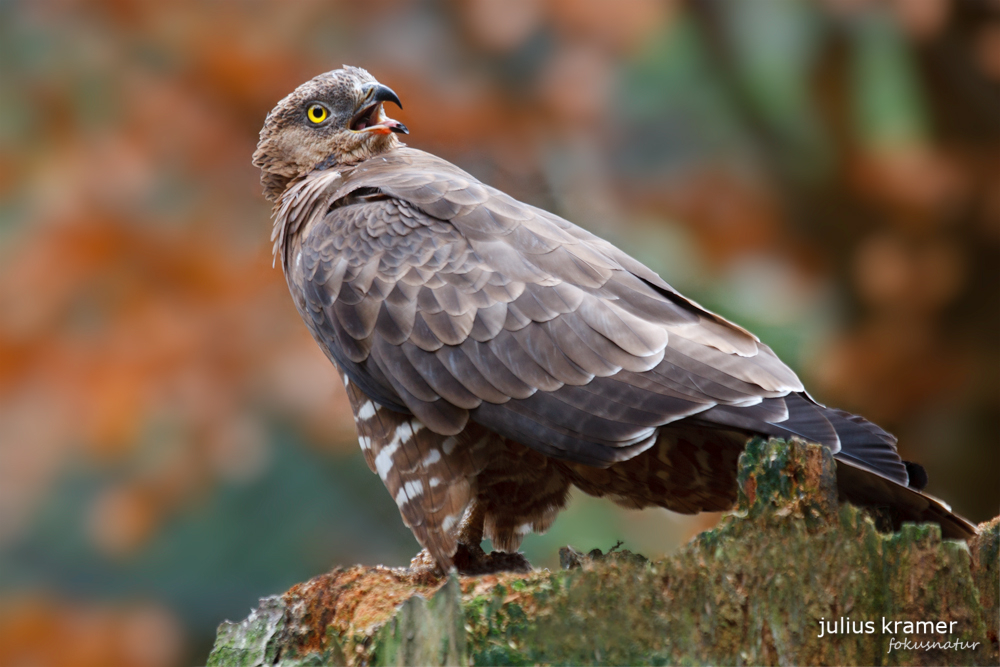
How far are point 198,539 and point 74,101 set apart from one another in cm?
309

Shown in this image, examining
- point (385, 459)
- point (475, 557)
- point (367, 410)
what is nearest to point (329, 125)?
point (367, 410)

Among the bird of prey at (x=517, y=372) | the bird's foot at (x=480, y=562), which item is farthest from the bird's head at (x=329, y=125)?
the bird's foot at (x=480, y=562)

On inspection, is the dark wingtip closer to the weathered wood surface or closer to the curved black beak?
the weathered wood surface

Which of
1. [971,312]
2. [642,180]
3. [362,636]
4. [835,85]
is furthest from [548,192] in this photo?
[362,636]

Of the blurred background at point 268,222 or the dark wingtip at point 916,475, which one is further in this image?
the blurred background at point 268,222

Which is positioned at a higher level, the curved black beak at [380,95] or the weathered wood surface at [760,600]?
the curved black beak at [380,95]

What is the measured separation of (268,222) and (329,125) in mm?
2694

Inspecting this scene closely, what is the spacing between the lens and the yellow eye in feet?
12.6

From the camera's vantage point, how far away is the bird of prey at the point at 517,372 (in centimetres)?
252

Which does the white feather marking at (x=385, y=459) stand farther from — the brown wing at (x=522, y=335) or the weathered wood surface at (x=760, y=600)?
the weathered wood surface at (x=760, y=600)

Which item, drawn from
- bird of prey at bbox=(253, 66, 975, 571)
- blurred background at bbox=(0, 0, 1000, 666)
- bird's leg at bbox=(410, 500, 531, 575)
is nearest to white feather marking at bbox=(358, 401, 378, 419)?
bird of prey at bbox=(253, 66, 975, 571)

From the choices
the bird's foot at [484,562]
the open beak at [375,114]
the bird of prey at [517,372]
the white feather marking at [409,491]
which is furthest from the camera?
the open beak at [375,114]

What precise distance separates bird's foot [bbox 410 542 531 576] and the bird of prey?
0.01m

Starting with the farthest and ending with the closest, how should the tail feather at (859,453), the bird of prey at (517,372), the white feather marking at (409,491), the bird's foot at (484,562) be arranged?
the bird's foot at (484,562)
the white feather marking at (409,491)
the bird of prey at (517,372)
the tail feather at (859,453)
